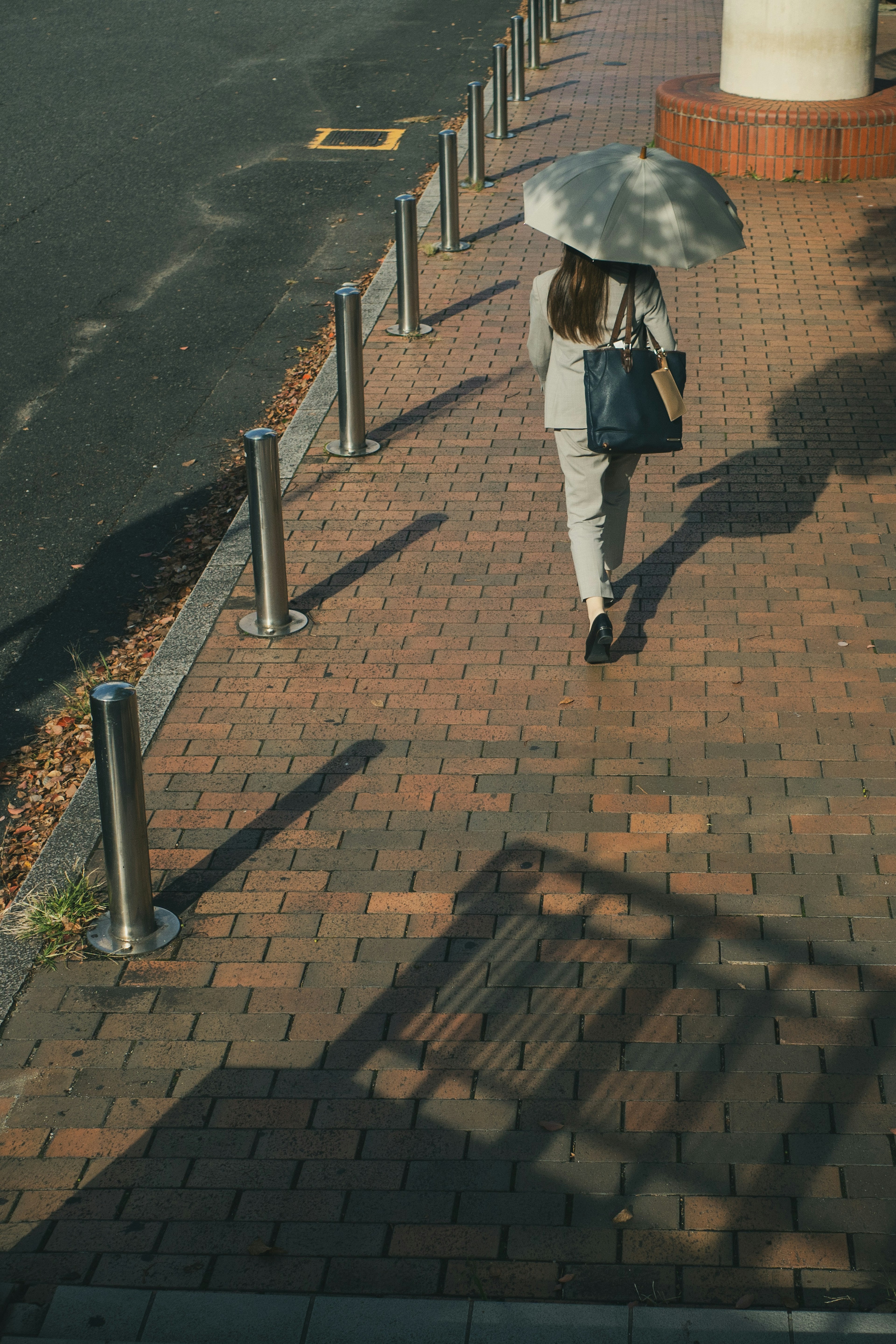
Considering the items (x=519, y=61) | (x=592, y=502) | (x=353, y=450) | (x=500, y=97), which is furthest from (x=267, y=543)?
(x=519, y=61)

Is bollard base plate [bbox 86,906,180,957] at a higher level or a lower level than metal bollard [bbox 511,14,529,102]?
lower

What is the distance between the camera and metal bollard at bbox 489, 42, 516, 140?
47.9 ft

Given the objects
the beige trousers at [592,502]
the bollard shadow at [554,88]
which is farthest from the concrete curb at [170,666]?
the bollard shadow at [554,88]

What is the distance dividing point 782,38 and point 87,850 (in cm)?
1125

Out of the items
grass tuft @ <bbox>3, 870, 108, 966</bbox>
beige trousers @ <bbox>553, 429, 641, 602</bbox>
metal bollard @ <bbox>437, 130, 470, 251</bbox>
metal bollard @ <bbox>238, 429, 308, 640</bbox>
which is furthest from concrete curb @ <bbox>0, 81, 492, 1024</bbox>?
metal bollard @ <bbox>437, 130, 470, 251</bbox>

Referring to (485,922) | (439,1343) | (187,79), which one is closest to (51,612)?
(485,922)

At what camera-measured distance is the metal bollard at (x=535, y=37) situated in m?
18.6

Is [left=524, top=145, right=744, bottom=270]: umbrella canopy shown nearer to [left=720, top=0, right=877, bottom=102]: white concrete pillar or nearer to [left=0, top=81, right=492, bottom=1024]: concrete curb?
[left=0, top=81, right=492, bottom=1024]: concrete curb

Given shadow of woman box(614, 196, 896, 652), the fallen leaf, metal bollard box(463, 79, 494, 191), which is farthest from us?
metal bollard box(463, 79, 494, 191)

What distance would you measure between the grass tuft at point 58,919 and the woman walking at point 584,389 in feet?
7.66

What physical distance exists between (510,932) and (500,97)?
40.5 feet

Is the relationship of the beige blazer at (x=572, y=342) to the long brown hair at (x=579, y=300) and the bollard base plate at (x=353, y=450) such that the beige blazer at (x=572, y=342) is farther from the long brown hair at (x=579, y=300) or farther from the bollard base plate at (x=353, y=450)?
the bollard base plate at (x=353, y=450)

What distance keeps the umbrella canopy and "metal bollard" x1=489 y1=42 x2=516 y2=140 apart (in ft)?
32.3

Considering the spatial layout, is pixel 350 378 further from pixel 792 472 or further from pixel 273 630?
pixel 792 472
